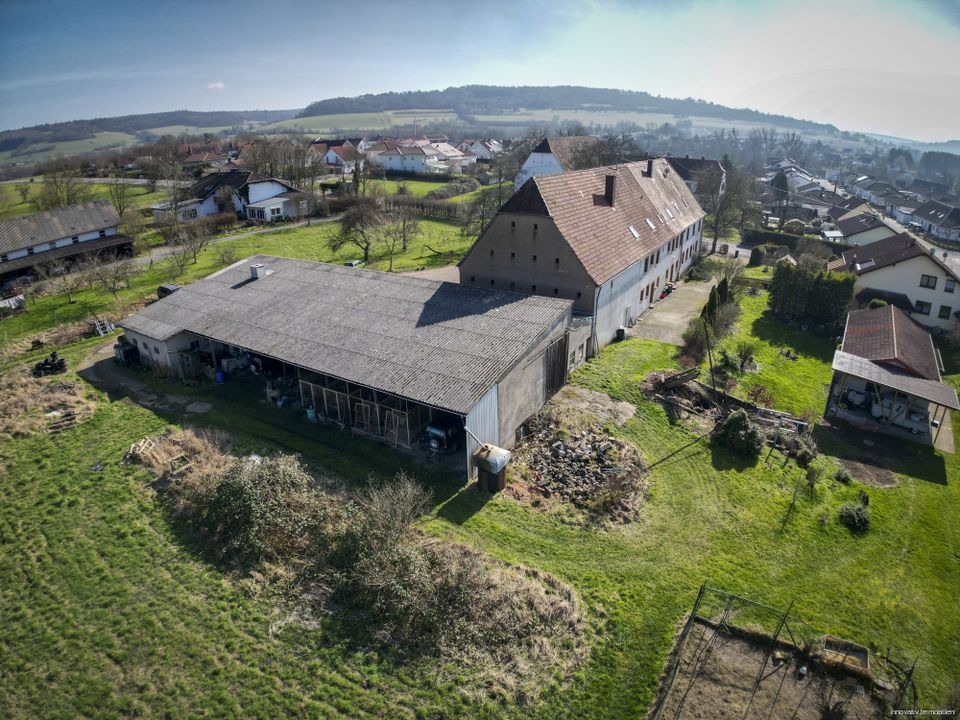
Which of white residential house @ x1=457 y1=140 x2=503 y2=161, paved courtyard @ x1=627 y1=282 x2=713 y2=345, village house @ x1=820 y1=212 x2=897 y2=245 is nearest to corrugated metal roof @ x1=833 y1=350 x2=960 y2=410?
paved courtyard @ x1=627 y1=282 x2=713 y2=345

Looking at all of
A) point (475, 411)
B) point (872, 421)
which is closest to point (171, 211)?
point (475, 411)

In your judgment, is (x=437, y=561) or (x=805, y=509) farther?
(x=805, y=509)

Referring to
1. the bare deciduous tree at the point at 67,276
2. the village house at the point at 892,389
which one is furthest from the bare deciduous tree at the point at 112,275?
the village house at the point at 892,389

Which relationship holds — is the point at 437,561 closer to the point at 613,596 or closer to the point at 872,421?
the point at 613,596

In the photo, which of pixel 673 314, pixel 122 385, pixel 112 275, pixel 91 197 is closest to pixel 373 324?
pixel 122 385

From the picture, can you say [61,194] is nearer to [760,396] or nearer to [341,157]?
[341,157]
